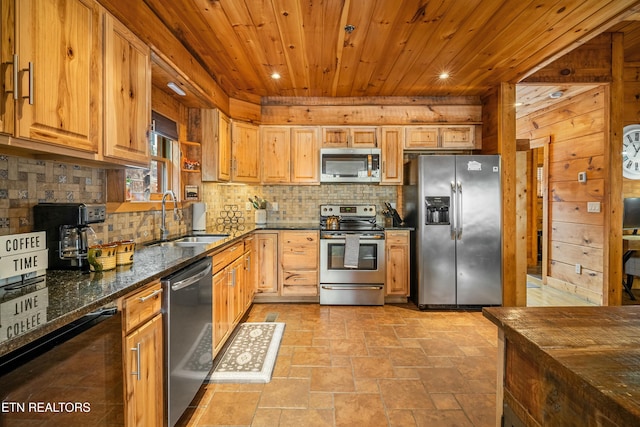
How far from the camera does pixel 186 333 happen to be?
1791 mm

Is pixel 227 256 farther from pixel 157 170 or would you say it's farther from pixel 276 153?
pixel 276 153

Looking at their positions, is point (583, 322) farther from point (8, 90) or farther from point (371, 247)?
point (371, 247)

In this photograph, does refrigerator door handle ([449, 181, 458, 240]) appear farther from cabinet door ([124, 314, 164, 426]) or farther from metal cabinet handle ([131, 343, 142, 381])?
metal cabinet handle ([131, 343, 142, 381])

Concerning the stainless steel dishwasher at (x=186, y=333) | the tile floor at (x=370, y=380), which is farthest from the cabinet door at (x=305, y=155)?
the stainless steel dishwasher at (x=186, y=333)

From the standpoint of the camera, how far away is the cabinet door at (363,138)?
4.05 metres

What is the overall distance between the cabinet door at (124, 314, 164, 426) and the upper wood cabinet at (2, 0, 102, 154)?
2.94 feet

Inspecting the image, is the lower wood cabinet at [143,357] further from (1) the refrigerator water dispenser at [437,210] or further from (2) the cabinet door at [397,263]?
(1) the refrigerator water dispenser at [437,210]

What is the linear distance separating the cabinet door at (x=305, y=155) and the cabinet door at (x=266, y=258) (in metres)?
0.83

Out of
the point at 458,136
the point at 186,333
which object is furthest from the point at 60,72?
the point at 458,136

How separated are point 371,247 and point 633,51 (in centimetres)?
383

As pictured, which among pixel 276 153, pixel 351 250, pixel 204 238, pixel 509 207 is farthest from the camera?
pixel 276 153

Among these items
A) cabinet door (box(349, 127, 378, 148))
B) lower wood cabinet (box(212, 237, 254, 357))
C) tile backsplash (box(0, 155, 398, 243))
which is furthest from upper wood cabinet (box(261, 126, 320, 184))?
lower wood cabinet (box(212, 237, 254, 357))

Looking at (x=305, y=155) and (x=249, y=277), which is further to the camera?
(x=305, y=155)

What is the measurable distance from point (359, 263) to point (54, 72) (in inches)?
124
